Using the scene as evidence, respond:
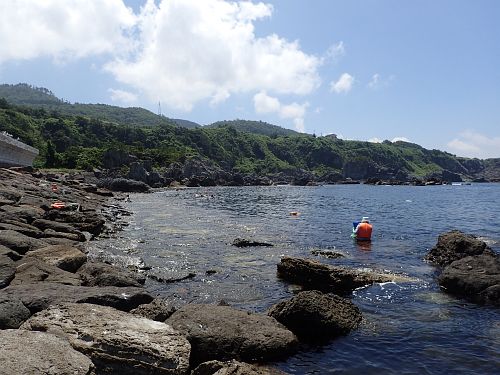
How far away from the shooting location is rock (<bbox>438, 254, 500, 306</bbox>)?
14.4 m

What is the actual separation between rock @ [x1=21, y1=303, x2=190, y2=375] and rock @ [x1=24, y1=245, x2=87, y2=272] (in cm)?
580

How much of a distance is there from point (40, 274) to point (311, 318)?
8.08 meters

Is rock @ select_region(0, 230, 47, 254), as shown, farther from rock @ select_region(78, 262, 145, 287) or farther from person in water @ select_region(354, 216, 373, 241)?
person in water @ select_region(354, 216, 373, 241)

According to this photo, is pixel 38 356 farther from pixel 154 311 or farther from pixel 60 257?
pixel 60 257

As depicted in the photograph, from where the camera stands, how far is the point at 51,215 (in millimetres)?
24312

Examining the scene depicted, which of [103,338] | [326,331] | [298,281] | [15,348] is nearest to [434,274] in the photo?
[298,281]

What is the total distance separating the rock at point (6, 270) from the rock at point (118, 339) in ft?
11.6

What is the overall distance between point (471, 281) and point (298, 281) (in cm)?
646

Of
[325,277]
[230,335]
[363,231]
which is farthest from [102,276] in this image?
[363,231]

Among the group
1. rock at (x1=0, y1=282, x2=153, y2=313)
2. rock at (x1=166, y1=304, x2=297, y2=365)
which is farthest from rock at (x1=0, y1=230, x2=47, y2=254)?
rock at (x1=166, y1=304, x2=297, y2=365)

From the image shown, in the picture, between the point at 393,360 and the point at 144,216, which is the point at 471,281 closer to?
the point at 393,360

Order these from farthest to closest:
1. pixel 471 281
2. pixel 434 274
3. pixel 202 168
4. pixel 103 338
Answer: pixel 202 168 < pixel 434 274 < pixel 471 281 < pixel 103 338

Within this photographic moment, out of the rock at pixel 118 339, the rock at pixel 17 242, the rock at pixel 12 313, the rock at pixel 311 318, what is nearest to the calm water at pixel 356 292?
the rock at pixel 311 318

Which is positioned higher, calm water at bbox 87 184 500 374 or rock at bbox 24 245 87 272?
rock at bbox 24 245 87 272
